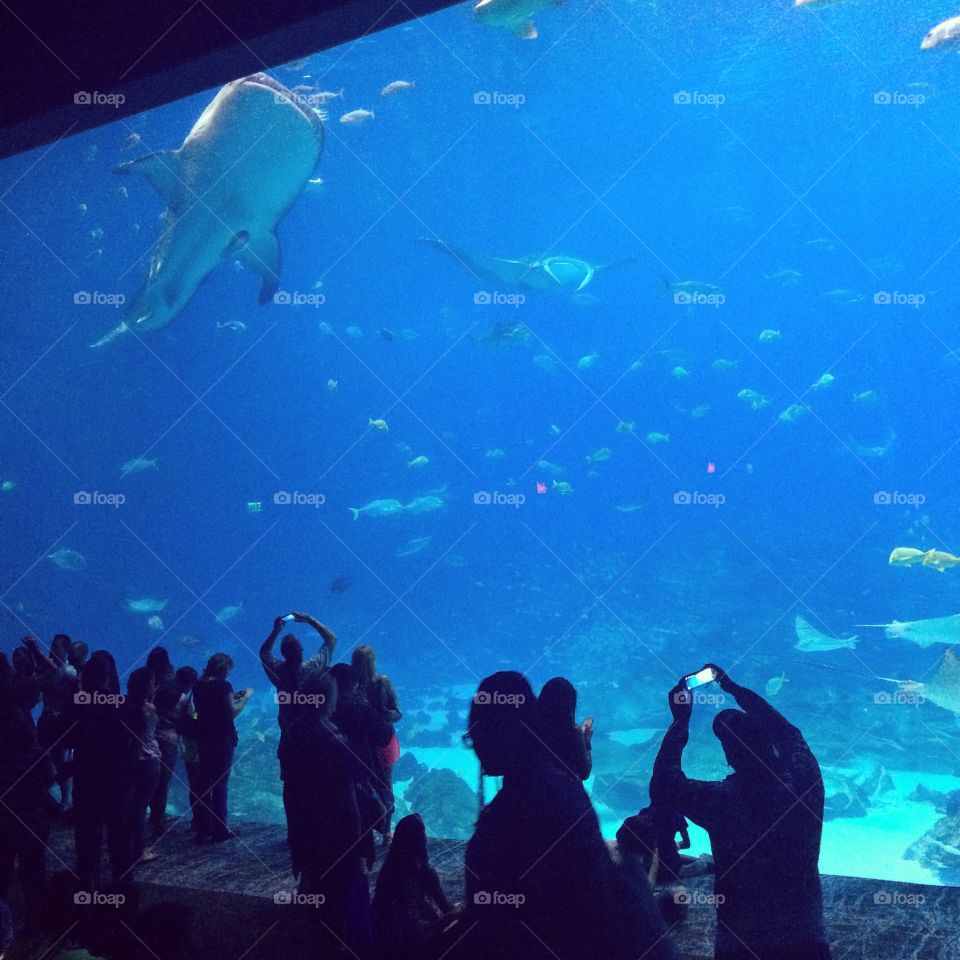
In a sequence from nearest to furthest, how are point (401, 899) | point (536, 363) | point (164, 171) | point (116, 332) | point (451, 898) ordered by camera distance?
point (401, 899), point (451, 898), point (164, 171), point (116, 332), point (536, 363)

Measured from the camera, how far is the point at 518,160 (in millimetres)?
33062

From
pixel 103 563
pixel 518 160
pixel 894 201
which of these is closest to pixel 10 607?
pixel 103 563

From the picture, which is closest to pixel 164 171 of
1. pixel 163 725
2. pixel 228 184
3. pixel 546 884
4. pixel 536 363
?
pixel 228 184

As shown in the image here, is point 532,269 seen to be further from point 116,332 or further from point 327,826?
point 327,826

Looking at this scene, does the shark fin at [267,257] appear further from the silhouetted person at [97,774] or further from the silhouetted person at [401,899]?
the silhouetted person at [401,899]

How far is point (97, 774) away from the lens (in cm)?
335

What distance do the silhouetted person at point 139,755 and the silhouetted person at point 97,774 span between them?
4cm

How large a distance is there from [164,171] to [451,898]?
8.24 meters

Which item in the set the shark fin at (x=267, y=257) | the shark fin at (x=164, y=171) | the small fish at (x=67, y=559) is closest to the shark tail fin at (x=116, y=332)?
the shark fin at (x=267, y=257)

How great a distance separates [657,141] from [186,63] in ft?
108

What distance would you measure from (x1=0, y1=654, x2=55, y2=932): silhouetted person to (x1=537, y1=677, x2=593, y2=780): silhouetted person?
2620 millimetres

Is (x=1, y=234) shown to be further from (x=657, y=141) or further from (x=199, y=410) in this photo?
(x=657, y=141)

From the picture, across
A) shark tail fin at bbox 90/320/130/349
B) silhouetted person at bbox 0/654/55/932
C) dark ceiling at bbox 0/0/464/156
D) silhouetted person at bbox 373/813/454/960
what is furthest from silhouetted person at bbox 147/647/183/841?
shark tail fin at bbox 90/320/130/349

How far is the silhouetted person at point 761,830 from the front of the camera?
2.04 m
